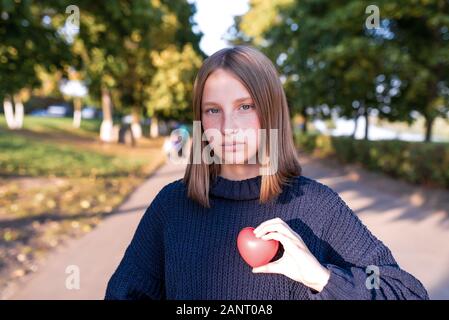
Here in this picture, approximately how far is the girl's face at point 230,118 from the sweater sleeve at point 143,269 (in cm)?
39

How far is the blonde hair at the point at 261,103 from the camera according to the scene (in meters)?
1.55

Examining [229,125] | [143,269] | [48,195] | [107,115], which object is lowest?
[48,195]

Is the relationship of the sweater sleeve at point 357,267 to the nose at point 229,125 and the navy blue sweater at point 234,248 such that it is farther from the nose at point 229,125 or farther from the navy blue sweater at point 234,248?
the nose at point 229,125

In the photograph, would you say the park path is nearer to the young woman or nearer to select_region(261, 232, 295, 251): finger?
the young woman

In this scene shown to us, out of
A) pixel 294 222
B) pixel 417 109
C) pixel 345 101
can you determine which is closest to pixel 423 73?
pixel 417 109

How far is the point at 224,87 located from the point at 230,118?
4.4 inches

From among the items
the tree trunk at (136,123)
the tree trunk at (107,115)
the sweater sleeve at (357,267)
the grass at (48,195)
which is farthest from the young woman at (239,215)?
the tree trunk at (136,123)

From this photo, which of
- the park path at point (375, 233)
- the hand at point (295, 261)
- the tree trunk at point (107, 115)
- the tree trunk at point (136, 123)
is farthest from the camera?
the tree trunk at point (136, 123)

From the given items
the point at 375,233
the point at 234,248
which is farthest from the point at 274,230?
the point at 375,233

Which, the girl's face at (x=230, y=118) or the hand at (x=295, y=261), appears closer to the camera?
the hand at (x=295, y=261)

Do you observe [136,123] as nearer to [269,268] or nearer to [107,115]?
[107,115]

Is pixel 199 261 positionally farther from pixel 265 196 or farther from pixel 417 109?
pixel 417 109

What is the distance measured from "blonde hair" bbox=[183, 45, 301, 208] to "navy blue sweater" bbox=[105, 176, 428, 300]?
4 cm

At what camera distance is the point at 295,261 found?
132 centimetres
